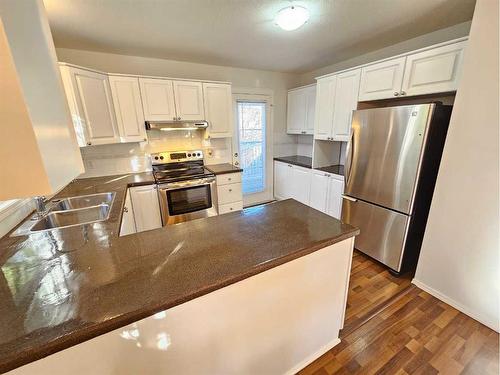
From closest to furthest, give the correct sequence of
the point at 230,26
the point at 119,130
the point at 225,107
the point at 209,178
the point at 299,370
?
1. the point at 299,370
2. the point at 230,26
3. the point at 119,130
4. the point at 209,178
5. the point at 225,107

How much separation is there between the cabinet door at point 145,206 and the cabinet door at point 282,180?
7.32 ft

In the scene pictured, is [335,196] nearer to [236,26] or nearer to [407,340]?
[407,340]

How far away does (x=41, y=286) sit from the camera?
805 mm

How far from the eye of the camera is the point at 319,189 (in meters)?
3.15

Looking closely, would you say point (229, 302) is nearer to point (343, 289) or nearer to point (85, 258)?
point (85, 258)

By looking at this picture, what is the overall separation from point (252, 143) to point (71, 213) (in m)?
2.80

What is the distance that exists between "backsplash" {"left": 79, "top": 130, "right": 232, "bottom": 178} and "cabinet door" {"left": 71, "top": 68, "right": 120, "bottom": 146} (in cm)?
37

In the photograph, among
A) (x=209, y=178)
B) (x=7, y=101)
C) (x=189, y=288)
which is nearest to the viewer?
(x=7, y=101)

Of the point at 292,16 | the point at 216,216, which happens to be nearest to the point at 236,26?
the point at 292,16

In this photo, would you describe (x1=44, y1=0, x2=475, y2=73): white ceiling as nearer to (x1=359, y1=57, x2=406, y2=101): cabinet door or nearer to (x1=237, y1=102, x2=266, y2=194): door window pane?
(x1=359, y1=57, x2=406, y2=101): cabinet door

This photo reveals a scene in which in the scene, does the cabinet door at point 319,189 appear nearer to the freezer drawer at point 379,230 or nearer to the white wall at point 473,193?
the freezer drawer at point 379,230

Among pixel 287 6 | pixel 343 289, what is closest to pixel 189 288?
pixel 343 289

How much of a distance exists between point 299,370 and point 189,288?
3.62 feet

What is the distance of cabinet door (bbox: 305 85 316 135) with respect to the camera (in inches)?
133
